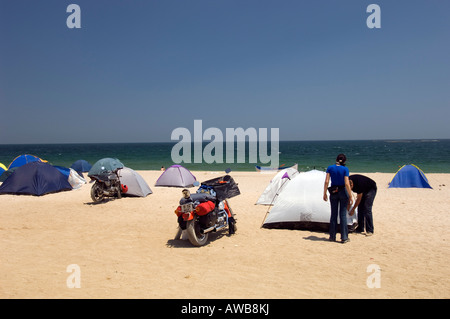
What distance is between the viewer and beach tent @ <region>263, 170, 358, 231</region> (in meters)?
8.30

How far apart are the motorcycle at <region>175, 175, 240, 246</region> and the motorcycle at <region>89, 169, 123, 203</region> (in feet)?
22.4

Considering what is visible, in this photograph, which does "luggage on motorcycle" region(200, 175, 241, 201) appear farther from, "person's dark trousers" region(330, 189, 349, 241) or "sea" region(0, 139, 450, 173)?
"sea" region(0, 139, 450, 173)

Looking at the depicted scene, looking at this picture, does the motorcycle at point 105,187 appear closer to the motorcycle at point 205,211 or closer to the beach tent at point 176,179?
the beach tent at point 176,179

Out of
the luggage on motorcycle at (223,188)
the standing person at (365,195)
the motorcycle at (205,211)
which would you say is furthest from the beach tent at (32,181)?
the standing person at (365,195)

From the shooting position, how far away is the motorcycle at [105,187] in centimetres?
1312

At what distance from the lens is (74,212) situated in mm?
11320

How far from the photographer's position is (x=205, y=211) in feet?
23.1

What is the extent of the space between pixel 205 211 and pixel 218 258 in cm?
116

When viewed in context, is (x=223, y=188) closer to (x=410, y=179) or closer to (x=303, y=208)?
(x=303, y=208)

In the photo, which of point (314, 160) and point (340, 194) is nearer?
point (340, 194)

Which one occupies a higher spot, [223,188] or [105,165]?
[223,188]

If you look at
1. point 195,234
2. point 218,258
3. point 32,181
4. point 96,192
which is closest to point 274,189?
point 195,234

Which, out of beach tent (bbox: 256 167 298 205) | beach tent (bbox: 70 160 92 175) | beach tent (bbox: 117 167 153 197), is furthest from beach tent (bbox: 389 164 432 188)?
beach tent (bbox: 70 160 92 175)
